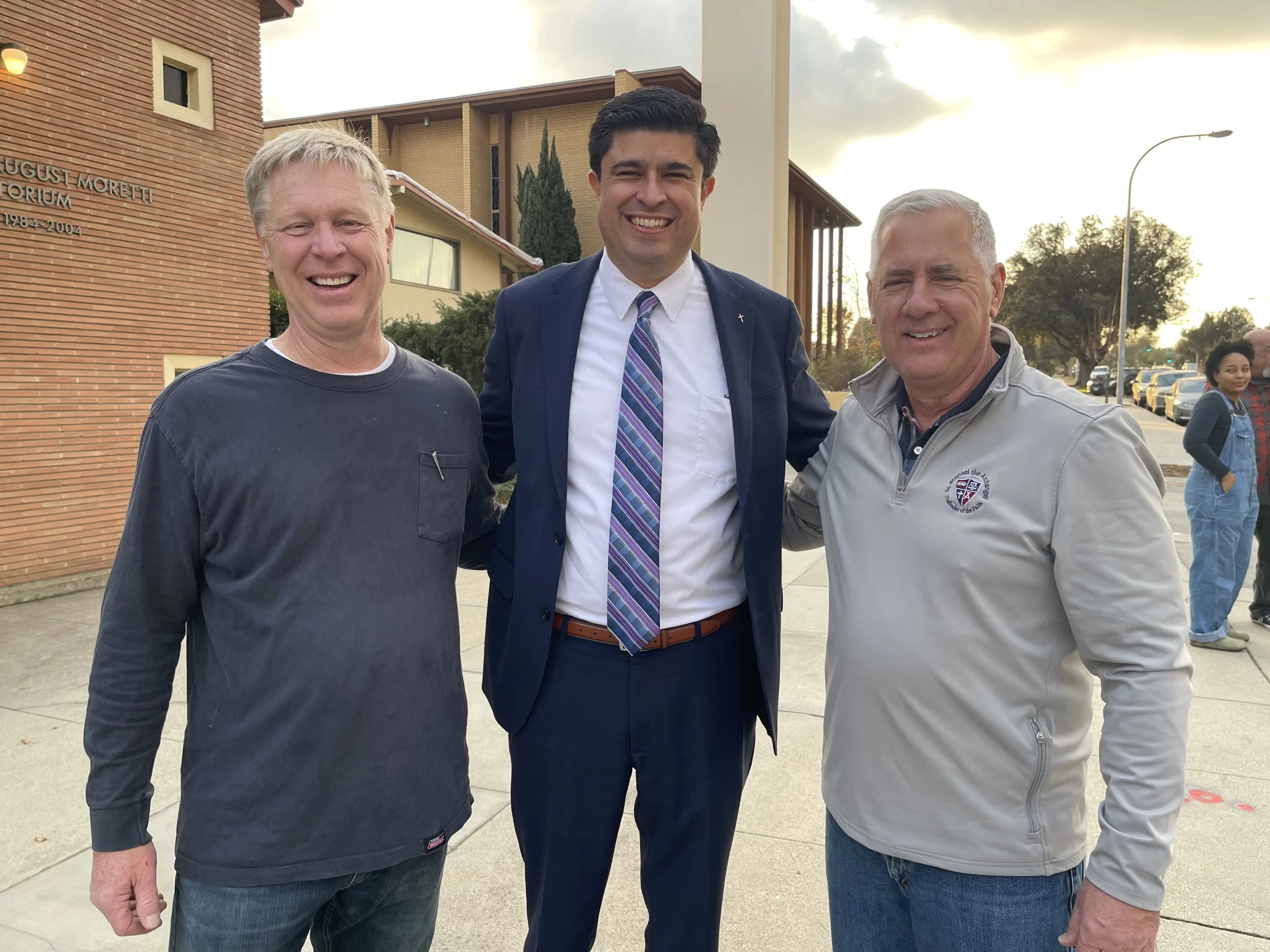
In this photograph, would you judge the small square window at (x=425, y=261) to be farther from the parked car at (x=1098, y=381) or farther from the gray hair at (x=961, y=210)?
the parked car at (x=1098, y=381)

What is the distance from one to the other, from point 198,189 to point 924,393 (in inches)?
368

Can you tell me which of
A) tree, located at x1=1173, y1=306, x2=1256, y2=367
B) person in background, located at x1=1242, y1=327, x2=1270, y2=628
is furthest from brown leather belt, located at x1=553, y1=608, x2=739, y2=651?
tree, located at x1=1173, y1=306, x2=1256, y2=367

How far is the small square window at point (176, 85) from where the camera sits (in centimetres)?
883

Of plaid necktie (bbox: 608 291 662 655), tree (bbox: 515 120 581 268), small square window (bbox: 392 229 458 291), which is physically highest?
tree (bbox: 515 120 581 268)

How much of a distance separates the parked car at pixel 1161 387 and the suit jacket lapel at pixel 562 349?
34620mm

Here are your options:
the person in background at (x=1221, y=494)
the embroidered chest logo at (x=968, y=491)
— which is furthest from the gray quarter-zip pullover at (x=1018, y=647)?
the person in background at (x=1221, y=494)

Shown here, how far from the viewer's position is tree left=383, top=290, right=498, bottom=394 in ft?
45.9

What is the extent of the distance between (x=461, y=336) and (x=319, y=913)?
42.7 feet

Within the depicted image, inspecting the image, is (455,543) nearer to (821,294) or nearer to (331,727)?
(331,727)

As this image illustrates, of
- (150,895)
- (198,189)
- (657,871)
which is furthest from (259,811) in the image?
(198,189)

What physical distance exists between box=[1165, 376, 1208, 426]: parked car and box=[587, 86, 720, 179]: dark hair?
2753 cm

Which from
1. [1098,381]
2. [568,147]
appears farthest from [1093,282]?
[568,147]

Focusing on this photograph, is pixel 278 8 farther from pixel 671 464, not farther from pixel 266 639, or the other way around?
pixel 266 639

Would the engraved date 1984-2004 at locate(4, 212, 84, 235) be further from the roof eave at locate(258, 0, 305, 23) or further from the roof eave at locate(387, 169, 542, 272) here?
the roof eave at locate(387, 169, 542, 272)
